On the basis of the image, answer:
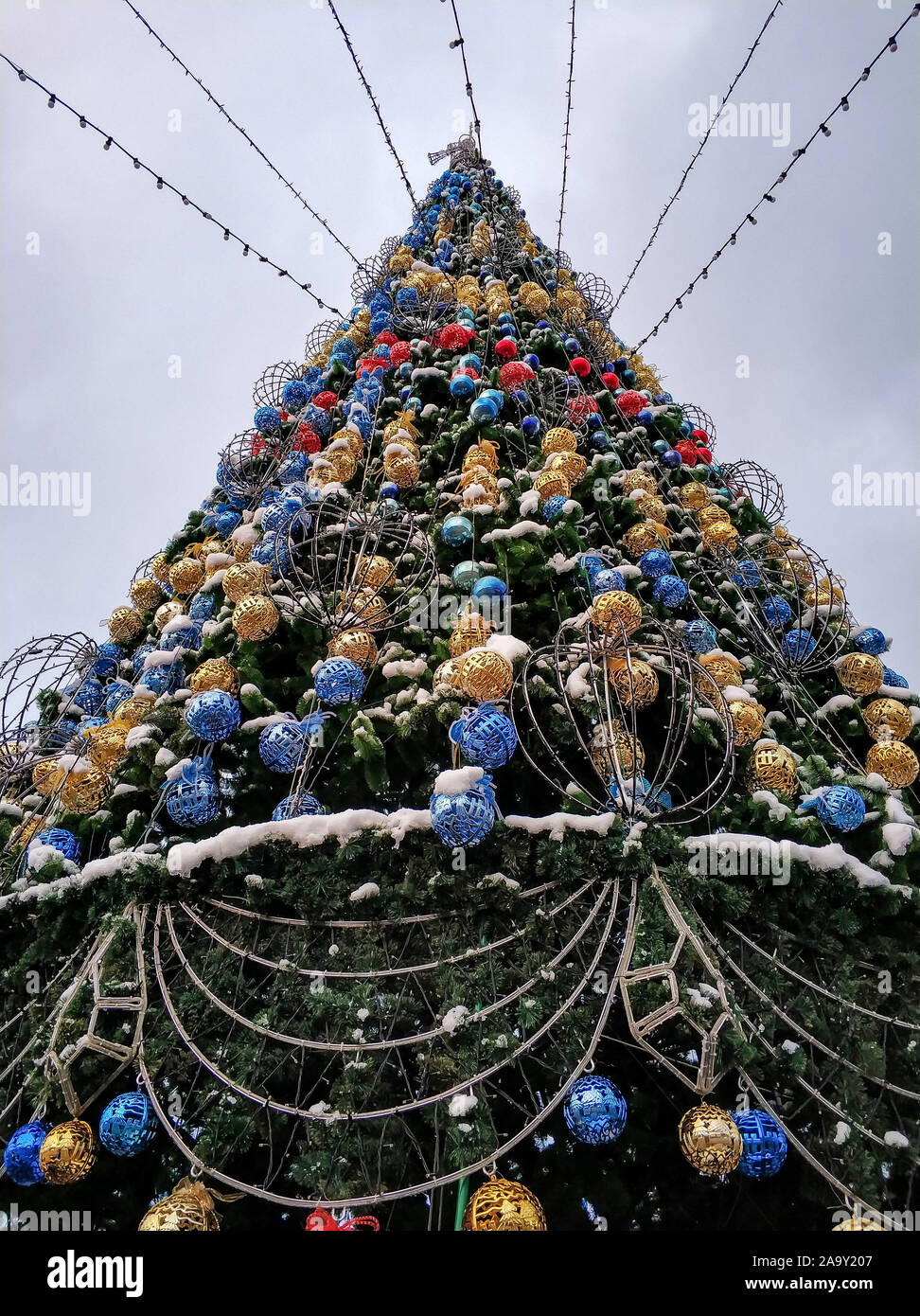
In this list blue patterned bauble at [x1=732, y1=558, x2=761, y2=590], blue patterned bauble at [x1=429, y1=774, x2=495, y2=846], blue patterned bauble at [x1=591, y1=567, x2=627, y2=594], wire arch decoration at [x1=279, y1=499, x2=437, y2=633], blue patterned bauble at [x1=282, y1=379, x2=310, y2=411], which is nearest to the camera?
blue patterned bauble at [x1=429, y1=774, x2=495, y2=846]

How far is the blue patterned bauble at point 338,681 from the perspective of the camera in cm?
339

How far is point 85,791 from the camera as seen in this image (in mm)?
3762

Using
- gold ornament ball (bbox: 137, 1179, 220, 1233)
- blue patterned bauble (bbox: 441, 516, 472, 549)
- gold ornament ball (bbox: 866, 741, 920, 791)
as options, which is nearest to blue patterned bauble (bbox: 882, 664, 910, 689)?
gold ornament ball (bbox: 866, 741, 920, 791)

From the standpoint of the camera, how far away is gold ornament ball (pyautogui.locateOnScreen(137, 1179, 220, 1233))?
2.35m

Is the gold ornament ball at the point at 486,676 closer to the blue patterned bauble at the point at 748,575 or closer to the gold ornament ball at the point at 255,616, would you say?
the gold ornament ball at the point at 255,616

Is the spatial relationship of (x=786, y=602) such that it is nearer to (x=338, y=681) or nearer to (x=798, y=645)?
(x=798, y=645)

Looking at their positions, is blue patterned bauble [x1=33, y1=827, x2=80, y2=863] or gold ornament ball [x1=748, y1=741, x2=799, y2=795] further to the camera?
blue patterned bauble [x1=33, y1=827, x2=80, y2=863]

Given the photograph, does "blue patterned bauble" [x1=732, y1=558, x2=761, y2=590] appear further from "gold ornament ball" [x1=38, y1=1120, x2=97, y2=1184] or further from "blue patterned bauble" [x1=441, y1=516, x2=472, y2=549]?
"gold ornament ball" [x1=38, y1=1120, x2=97, y2=1184]

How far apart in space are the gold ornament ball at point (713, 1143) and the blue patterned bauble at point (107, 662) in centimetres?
491

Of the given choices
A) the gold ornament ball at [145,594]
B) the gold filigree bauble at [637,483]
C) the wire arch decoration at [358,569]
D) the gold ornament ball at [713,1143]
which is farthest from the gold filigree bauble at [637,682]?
the gold ornament ball at [145,594]

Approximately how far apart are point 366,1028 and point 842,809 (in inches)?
85.1

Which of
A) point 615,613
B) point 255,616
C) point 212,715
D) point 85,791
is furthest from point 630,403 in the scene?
point 85,791

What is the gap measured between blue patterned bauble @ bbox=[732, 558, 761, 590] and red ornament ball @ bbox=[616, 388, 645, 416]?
2373 mm

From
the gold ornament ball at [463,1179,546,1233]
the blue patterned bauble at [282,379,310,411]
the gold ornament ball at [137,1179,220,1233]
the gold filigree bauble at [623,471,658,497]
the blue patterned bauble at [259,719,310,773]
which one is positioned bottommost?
the gold ornament ball at [137,1179,220,1233]
